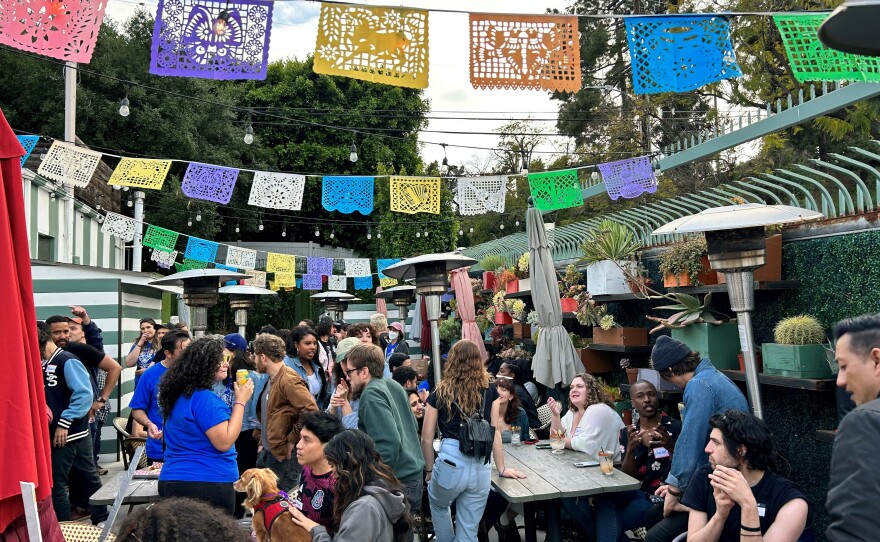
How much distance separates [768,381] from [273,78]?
32.7 metres

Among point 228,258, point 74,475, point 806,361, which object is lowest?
point 74,475

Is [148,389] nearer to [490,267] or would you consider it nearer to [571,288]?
[571,288]

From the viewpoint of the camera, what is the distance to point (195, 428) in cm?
428

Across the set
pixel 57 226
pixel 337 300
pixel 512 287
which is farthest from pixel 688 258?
pixel 337 300

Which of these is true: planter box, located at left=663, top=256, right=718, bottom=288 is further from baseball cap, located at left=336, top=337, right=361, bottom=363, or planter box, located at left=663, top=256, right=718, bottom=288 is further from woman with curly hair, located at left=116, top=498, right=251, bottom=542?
woman with curly hair, located at left=116, top=498, right=251, bottom=542

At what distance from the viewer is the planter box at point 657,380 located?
267 inches

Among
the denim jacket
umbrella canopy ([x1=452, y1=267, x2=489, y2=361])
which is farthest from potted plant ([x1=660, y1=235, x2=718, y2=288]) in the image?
umbrella canopy ([x1=452, y1=267, x2=489, y2=361])

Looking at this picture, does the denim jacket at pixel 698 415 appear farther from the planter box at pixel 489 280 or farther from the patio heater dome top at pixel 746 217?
the planter box at pixel 489 280

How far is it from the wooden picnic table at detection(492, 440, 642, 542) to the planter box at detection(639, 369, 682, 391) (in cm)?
109

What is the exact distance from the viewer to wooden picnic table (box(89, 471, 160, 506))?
4.88m

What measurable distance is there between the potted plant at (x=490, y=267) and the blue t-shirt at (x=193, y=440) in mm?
10191

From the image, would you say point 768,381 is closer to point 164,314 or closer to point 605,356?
point 605,356

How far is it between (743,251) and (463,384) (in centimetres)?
219

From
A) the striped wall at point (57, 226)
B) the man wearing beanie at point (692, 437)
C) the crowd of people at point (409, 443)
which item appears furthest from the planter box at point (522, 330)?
the striped wall at point (57, 226)
